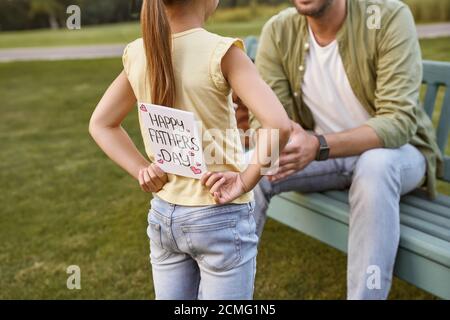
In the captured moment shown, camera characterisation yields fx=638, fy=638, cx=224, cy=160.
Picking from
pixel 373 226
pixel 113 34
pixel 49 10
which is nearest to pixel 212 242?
pixel 373 226

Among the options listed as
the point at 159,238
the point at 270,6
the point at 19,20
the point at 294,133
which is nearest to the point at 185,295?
the point at 159,238

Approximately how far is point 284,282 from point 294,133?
1.04 metres

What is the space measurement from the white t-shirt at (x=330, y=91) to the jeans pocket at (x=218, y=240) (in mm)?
1317

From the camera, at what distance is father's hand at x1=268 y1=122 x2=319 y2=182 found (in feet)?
7.93

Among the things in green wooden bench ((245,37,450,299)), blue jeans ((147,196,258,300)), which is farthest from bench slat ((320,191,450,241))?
blue jeans ((147,196,258,300))

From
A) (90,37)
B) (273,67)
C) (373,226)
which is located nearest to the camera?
(373,226)

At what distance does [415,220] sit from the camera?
245 centimetres

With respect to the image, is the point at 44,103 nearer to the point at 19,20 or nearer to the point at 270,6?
the point at 270,6

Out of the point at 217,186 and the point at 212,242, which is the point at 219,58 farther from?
the point at 212,242

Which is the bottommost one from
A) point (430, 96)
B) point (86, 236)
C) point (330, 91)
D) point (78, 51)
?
point (78, 51)

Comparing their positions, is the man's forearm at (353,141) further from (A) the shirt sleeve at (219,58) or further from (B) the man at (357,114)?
(A) the shirt sleeve at (219,58)

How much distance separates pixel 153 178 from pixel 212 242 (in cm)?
24

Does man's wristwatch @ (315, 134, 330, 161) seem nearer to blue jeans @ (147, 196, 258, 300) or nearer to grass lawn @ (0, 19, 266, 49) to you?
blue jeans @ (147, 196, 258, 300)

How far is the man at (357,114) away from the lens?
91.4 inches
